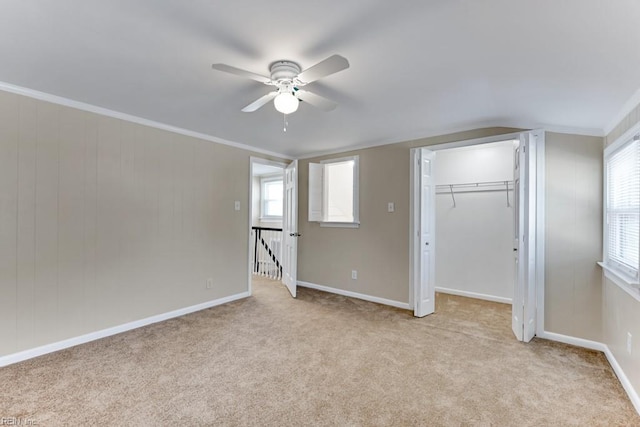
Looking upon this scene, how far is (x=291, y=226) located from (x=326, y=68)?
3122mm

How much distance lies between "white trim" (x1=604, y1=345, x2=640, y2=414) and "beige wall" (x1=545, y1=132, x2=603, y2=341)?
0.27m

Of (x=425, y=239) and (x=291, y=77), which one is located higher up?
(x=291, y=77)

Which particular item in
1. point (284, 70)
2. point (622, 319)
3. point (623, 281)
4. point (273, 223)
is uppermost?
point (284, 70)

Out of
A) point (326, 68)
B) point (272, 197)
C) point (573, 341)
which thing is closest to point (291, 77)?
point (326, 68)

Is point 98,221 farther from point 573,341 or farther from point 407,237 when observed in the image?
point 573,341

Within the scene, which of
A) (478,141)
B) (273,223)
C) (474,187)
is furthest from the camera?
(273,223)

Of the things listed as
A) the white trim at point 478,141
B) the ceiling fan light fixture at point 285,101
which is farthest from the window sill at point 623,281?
the ceiling fan light fixture at point 285,101

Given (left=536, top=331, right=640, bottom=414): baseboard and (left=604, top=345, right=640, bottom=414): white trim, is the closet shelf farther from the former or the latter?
(left=604, top=345, right=640, bottom=414): white trim

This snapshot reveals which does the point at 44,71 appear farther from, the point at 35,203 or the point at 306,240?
the point at 306,240

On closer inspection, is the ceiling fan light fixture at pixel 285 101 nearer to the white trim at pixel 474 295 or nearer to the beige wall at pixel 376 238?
the beige wall at pixel 376 238

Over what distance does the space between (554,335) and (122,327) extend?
4.30 m

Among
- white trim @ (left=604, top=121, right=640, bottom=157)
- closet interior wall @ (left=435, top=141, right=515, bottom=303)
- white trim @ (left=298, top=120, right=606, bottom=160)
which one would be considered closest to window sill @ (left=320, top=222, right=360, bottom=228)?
white trim @ (left=298, top=120, right=606, bottom=160)

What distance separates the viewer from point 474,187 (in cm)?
454

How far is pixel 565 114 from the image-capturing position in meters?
2.63
